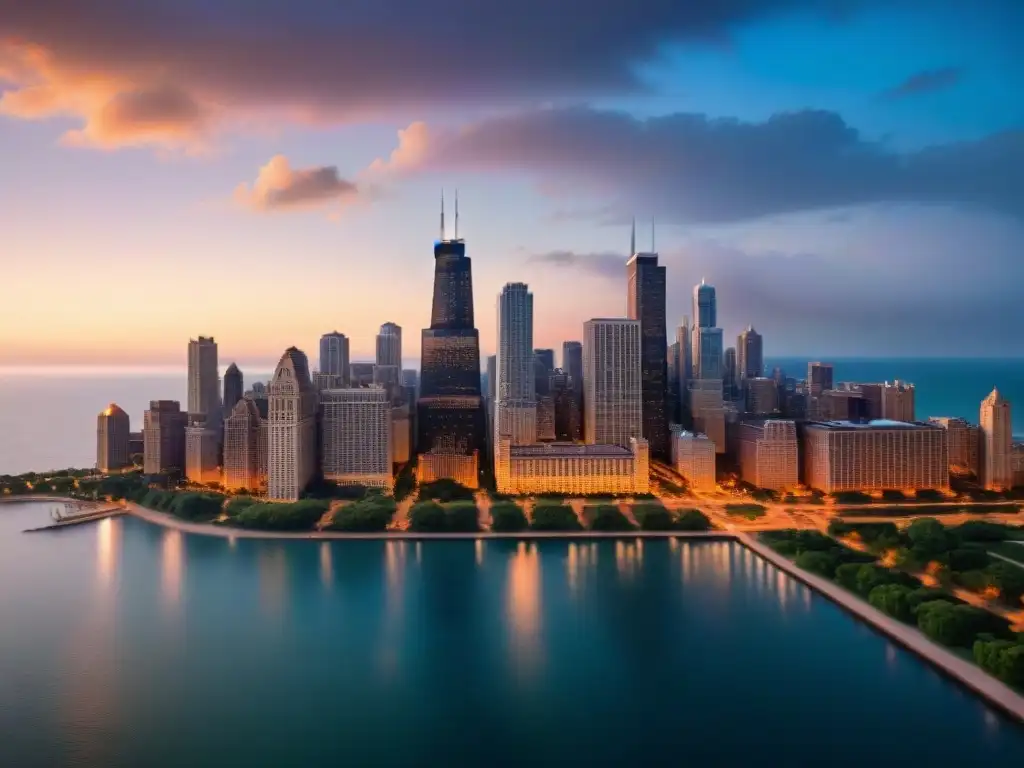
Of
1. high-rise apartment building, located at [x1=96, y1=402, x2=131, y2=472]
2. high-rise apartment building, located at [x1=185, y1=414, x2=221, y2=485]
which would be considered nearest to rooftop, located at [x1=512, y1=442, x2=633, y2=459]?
high-rise apartment building, located at [x1=185, y1=414, x2=221, y2=485]

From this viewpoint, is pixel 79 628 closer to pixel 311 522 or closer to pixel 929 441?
pixel 311 522

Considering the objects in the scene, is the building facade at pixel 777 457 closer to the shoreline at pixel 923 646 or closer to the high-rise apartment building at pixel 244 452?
the shoreline at pixel 923 646

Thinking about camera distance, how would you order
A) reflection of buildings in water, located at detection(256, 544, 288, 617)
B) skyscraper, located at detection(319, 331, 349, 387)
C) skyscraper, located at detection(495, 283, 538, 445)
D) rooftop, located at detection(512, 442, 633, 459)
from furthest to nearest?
1. skyscraper, located at detection(319, 331, 349, 387)
2. skyscraper, located at detection(495, 283, 538, 445)
3. rooftop, located at detection(512, 442, 633, 459)
4. reflection of buildings in water, located at detection(256, 544, 288, 617)

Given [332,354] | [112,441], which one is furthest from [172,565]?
[332,354]

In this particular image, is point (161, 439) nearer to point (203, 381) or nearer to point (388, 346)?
point (203, 381)

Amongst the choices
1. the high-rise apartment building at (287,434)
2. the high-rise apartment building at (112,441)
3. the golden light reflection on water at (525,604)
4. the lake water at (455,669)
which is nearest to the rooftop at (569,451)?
the high-rise apartment building at (287,434)

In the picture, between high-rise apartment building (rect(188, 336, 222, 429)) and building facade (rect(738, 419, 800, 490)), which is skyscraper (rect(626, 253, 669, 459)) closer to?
building facade (rect(738, 419, 800, 490))

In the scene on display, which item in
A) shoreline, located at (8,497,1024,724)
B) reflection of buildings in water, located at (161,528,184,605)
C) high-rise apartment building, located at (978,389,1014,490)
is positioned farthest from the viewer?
high-rise apartment building, located at (978,389,1014,490)

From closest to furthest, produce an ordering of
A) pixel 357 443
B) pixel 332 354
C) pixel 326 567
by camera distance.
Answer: pixel 326 567 → pixel 357 443 → pixel 332 354
